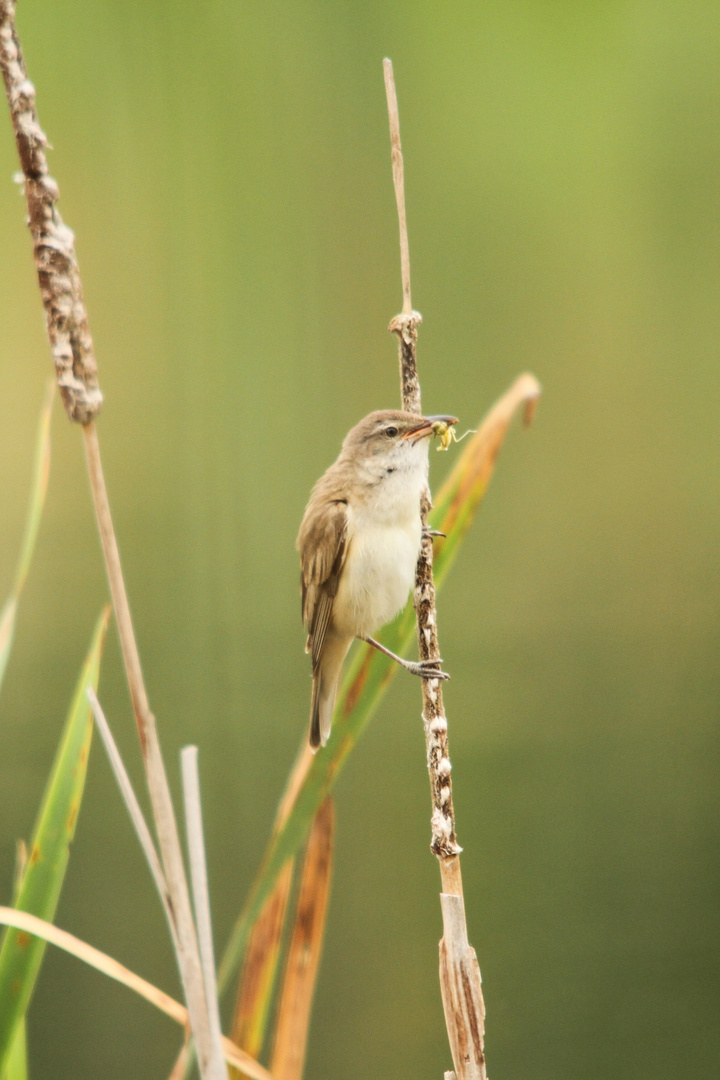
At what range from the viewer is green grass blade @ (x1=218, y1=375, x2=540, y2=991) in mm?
775

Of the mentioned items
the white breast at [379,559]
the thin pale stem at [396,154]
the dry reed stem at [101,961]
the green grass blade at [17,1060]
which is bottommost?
the green grass blade at [17,1060]

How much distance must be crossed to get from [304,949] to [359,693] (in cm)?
28

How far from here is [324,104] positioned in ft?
7.32

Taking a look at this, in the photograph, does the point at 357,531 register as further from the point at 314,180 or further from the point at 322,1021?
the point at 322,1021

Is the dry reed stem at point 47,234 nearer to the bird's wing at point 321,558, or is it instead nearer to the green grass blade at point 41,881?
the green grass blade at point 41,881

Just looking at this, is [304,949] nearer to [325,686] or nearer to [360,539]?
[325,686]

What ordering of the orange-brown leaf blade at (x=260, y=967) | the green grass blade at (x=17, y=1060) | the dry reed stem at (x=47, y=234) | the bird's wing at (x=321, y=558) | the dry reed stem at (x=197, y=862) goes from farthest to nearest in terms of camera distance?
the bird's wing at (x=321, y=558) < the orange-brown leaf blade at (x=260, y=967) < the green grass blade at (x=17, y=1060) < the dry reed stem at (x=197, y=862) < the dry reed stem at (x=47, y=234)

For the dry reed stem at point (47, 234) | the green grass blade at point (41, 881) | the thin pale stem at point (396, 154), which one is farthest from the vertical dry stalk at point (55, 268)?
the thin pale stem at point (396, 154)

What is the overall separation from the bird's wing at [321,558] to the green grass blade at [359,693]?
24cm

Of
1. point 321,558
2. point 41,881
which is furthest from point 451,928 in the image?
point 321,558

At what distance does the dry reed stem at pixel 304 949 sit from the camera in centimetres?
89

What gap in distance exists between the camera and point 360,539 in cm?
113

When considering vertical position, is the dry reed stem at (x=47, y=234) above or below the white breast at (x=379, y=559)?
below

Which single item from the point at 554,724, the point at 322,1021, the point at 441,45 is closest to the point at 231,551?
the point at 554,724
